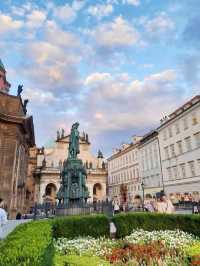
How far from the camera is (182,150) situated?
37.1 m

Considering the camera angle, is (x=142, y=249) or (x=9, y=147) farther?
(x=9, y=147)

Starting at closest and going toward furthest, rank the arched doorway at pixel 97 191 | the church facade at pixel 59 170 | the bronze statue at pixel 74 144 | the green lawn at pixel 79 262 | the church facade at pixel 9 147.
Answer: the green lawn at pixel 79 262 < the bronze statue at pixel 74 144 < the church facade at pixel 9 147 < the church facade at pixel 59 170 < the arched doorway at pixel 97 191

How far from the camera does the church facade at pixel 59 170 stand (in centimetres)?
6247

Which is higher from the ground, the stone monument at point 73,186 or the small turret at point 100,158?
the small turret at point 100,158

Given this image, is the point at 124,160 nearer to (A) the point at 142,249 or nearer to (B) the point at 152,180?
(B) the point at 152,180

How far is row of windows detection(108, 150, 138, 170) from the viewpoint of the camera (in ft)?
193

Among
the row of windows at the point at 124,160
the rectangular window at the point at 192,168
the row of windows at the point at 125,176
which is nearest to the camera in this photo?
the rectangular window at the point at 192,168

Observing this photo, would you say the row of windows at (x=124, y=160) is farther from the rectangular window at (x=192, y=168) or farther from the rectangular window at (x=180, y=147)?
the rectangular window at (x=192, y=168)

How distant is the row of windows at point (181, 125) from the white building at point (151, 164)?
13.4ft

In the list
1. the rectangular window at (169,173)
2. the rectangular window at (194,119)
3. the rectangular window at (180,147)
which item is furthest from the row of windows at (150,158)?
the rectangular window at (194,119)

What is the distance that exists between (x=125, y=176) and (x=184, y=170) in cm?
2924

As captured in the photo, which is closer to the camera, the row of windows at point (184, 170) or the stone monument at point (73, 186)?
the stone monument at point (73, 186)

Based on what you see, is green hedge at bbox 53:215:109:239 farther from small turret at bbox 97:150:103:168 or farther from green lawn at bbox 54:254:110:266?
small turret at bbox 97:150:103:168

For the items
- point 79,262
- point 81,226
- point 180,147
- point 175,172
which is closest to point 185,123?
point 180,147
